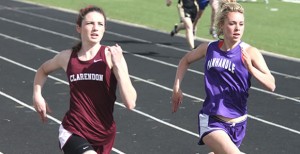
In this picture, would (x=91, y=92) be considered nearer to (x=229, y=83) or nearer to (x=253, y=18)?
(x=229, y=83)

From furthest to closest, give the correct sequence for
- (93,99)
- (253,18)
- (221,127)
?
(253,18), (221,127), (93,99)

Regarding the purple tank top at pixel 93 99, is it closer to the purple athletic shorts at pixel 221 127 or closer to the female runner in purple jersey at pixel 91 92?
the female runner in purple jersey at pixel 91 92

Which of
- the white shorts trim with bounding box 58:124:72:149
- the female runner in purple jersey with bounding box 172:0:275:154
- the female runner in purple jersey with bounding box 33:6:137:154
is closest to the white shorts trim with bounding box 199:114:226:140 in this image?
the female runner in purple jersey with bounding box 172:0:275:154

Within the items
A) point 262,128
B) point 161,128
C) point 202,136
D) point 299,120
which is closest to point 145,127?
point 161,128

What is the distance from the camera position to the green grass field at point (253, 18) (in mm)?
19156

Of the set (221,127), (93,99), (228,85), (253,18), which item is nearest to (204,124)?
(221,127)

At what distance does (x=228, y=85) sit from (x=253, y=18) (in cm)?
1826

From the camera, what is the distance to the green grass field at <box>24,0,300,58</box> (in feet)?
62.8

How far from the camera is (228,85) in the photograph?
656 centimetres

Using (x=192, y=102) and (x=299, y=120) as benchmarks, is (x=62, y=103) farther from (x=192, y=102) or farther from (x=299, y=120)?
(x=299, y=120)

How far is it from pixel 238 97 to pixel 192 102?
17.9 ft

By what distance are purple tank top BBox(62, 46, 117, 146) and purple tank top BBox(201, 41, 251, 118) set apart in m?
1.06

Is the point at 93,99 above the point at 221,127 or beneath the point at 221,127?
above

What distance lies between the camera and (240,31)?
21.5 ft
